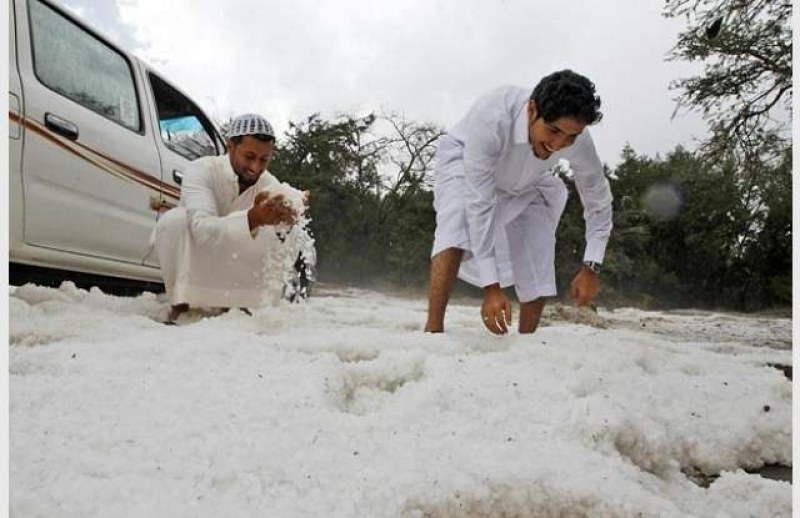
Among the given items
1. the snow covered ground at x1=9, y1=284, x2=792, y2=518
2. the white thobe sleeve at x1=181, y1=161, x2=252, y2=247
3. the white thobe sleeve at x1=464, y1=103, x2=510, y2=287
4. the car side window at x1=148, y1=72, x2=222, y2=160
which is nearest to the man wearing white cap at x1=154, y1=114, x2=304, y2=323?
the white thobe sleeve at x1=181, y1=161, x2=252, y2=247

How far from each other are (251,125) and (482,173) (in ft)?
1.43

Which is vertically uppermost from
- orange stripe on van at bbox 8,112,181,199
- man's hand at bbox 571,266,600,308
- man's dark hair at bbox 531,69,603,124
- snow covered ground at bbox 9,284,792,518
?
man's dark hair at bbox 531,69,603,124

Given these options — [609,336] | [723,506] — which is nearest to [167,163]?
[609,336]

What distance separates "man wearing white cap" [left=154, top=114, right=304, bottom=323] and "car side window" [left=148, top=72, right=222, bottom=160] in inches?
8.8

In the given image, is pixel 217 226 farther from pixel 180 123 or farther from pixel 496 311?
pixel 496 311

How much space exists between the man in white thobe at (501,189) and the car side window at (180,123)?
63cm

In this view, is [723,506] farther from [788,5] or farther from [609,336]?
[788,5]

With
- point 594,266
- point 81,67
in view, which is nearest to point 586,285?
point 594,266

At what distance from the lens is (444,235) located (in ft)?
3.81

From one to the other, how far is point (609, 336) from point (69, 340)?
2.93 ft

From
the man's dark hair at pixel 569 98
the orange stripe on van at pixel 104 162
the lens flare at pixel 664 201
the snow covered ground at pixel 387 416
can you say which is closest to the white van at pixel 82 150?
the orange stripe on van at pixel 104 162

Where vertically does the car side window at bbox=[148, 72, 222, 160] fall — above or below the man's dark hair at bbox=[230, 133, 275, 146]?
above

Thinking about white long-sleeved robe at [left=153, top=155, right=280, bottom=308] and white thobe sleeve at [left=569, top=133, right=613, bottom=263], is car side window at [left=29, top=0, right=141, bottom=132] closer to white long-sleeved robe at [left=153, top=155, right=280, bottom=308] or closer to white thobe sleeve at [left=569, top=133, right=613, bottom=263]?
white long-sleeved robe at [left=153, top=155, right=280, bottom=308]

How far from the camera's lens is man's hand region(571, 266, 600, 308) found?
3.76 feet
